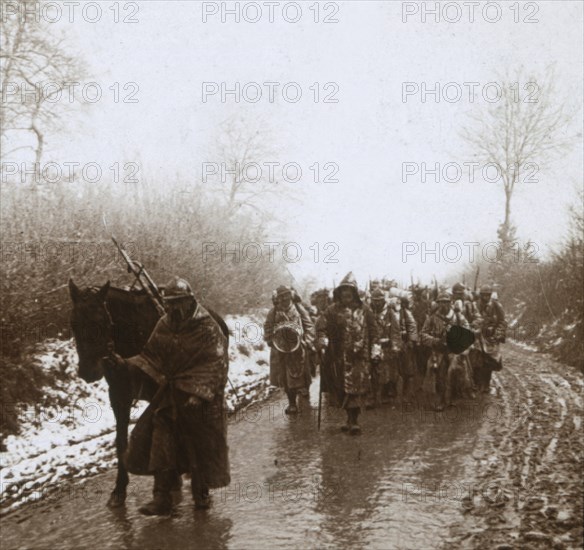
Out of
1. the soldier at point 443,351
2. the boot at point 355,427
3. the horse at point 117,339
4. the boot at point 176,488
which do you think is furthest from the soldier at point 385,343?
the boot at point 176,488

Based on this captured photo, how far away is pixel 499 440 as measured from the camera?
8.62m

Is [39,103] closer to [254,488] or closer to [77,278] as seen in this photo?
[77,278]

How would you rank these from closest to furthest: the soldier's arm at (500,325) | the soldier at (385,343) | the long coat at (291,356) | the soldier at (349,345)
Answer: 1. the soldier at (349,345)
2. the long coat at (291,356)
3. the soldier at (385,343)
4. the soldier's arm at (500,325)

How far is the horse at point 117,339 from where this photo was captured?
641cm

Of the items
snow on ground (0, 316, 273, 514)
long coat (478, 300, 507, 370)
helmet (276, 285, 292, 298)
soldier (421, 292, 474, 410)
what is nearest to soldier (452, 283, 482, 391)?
long coat (478, 300, 507, 370)

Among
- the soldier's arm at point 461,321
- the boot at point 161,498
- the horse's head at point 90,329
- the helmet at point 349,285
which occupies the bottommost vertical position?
the boot at point 161,498

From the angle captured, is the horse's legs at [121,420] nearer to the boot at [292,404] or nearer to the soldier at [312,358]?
the soldier at [312,358]

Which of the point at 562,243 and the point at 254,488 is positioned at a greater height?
the point at 562,243

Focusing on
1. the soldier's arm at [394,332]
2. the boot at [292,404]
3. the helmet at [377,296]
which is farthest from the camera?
the helmet at [377,296]

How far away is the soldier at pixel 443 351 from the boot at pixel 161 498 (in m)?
6.54

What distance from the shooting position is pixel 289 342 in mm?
11961

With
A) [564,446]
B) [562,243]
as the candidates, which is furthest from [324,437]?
[562,243]

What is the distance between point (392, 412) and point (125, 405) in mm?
5884

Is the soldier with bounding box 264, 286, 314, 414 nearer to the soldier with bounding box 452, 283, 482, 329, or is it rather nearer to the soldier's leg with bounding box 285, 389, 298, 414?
the soldier's leg with bounding box 285, 389, 298, 414
